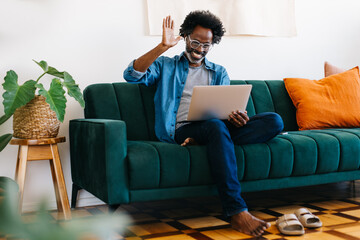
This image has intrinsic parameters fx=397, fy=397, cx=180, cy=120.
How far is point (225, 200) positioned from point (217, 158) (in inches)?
7.8

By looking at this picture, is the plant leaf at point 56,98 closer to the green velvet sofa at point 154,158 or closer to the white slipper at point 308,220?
the green velvet sofa at point 154,158

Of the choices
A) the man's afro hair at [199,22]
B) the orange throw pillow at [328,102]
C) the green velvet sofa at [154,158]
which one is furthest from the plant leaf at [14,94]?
the orange throw pillow at [328,102]

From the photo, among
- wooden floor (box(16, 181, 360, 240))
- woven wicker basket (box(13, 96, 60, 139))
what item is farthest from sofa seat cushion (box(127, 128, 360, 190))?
woven wicker basket (box(13, 96, 60, 139))

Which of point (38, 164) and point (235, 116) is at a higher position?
point (235, 116)

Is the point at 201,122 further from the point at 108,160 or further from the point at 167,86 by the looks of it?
the point at 108,160

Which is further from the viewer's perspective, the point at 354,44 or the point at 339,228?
the point at 354,44

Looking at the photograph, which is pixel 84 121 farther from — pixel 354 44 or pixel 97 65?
pixel 354 44

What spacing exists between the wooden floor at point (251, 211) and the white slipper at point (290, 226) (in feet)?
0.09

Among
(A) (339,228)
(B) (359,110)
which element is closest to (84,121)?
(A) (339,228)

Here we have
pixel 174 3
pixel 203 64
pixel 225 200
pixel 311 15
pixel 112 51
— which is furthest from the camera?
pixel 311 15

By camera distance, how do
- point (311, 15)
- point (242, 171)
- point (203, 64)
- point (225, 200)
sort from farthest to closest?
1. point (311, 15)
2. point (203, 64)
3. point (242, 171)
4. point (225, 200)

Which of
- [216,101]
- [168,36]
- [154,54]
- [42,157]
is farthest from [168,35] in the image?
[42,157]

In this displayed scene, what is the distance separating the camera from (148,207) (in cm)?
Result: 246

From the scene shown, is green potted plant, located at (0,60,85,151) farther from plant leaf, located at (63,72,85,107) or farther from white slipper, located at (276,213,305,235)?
white slipper, located at (276,213,305,235)
